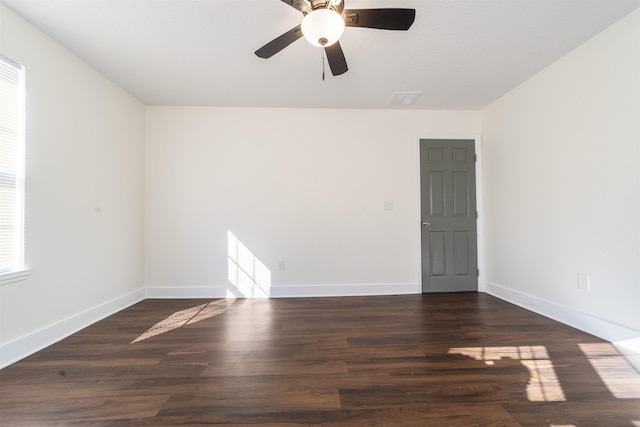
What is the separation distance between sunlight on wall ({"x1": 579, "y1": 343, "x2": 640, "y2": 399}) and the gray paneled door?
1.61 m

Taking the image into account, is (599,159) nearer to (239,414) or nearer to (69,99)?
(239,414)

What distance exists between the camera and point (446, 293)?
3.60m

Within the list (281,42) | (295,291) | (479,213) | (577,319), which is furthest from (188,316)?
(479,213)

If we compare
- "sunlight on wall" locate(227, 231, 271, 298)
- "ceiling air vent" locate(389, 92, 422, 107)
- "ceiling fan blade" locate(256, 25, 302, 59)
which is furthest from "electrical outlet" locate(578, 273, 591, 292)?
"sunlight on wall" locate(227, 231, 271, 298)

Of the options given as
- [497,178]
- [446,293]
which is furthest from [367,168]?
[446,293]

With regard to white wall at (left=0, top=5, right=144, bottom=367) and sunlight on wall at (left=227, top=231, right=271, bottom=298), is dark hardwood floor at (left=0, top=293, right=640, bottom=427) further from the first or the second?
sunlight on wall at (left=227, top=231, right=271, bottom=298)

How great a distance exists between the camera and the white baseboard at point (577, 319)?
202 cm

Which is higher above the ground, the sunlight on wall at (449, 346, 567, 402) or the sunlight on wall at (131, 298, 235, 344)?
the sunlight on wall at (449, 346, 567, 402)

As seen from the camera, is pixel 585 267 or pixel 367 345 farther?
pixel 585 267

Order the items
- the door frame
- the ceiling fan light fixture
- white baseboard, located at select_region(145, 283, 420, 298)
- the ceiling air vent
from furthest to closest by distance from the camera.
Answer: the door frame
white baseboard, located at select_region(145, 283, 420, 298)
the ceiling air vent
the ceiling fan light fixture

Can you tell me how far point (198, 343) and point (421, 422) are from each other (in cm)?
171

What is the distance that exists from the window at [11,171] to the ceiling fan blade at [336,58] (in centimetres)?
226

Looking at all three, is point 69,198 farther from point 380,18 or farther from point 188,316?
point 380,18

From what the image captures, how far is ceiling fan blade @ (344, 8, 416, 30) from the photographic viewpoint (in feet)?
5.05
